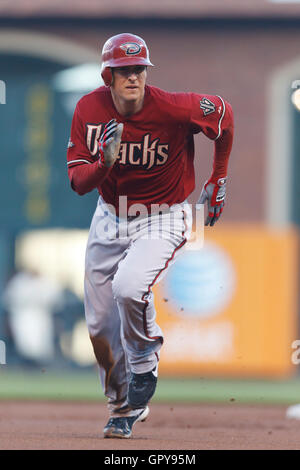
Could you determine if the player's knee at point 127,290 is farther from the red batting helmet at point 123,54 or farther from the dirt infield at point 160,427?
the red batting helmet at point 123,54

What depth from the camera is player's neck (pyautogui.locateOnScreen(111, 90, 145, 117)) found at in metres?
6.13

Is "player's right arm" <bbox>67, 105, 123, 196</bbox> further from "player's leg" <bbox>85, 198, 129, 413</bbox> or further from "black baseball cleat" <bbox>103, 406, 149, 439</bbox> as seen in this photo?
"black baseball cleat" <bbox>103, 406, 149, 439</bbox>

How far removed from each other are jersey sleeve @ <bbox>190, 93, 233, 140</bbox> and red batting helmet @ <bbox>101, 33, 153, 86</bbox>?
1.31 feet

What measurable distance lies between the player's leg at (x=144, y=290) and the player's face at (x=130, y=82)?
767 millimetres

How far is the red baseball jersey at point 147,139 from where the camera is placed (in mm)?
6168

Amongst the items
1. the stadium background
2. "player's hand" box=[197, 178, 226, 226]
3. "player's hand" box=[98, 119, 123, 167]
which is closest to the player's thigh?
"player's hand" box=[197, 178, 226, 226]

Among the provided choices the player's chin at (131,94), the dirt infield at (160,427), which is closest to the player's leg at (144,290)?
the dirt infield at (160,427)

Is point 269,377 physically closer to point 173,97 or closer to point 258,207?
point 258,207

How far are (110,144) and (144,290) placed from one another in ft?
2.87

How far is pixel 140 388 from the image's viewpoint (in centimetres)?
625

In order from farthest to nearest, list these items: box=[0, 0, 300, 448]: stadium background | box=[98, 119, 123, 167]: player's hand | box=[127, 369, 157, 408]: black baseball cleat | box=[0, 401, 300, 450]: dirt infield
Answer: box=[0, 0, 300, 448]: stadium background < box=[127, 369, 157, 408]: black baseball cleat < box=[0, 401, 300, 450]: dirt infield < box=[98, 119, 123, 167]: player's hand

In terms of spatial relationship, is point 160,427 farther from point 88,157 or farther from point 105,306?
point 88,157

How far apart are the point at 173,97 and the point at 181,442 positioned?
78.9 inches

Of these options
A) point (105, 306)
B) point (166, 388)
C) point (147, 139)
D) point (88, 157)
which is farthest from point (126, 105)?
point (166, 388)
